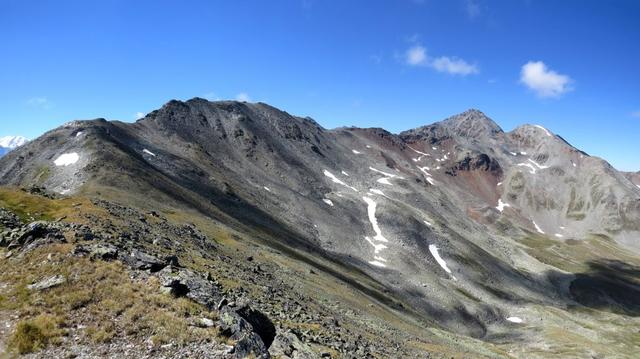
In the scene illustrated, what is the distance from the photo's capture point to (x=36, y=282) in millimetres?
23766

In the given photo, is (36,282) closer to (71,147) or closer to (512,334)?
(71,147)

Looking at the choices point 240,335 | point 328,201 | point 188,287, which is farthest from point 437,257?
point 240,335

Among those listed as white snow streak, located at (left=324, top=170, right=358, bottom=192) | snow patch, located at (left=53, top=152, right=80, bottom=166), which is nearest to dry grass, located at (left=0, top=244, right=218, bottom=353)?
snow patch, located at (left=53, top=152, right=80, bottom=166)

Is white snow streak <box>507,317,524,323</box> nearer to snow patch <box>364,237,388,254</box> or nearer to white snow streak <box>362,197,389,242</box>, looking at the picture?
snow patch <box>364,237,388,254</box>

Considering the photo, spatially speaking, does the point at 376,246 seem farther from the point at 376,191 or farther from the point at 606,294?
the point at 606,294

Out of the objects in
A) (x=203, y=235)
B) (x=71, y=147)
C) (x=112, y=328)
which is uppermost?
(x=71, y=147)

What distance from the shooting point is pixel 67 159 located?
94.9m

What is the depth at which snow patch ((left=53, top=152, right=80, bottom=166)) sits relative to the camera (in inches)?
3637

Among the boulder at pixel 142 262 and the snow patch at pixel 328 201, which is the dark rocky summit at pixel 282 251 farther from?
the snow patch at pixel 328 201

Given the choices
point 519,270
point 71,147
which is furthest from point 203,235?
point 519,270

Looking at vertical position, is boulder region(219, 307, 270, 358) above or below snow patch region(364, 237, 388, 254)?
below

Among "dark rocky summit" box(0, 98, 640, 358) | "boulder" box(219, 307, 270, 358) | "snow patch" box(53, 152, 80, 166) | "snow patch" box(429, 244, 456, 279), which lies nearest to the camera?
"boulder" box(219, 307, 270, 358)

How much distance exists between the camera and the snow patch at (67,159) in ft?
303

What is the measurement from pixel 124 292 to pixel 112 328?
103 inches
